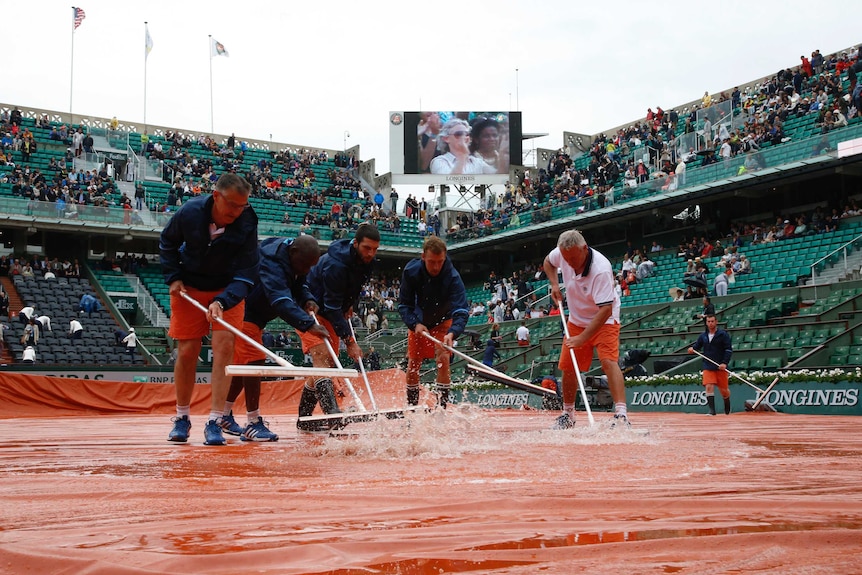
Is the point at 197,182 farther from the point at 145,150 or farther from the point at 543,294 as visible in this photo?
the point at 543,294

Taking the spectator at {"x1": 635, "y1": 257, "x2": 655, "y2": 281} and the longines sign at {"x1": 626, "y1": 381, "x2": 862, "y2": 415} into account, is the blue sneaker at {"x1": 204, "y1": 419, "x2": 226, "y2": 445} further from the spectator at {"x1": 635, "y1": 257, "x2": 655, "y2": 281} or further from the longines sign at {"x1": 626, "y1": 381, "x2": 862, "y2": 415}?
the spectator at {"x1": 635, "y1": 257, "x2": 655, "y2": 281}

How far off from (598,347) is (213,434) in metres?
3.54

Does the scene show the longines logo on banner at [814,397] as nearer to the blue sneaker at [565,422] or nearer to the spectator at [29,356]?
the blue sneaker at [565,422]

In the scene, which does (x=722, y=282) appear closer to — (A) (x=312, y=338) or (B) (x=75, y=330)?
(A) (x=312, y=338)

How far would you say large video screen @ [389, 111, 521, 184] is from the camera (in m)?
41.1

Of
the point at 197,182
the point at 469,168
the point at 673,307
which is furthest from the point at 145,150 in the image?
the point at 673,307

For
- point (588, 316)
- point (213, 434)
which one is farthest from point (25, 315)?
point (588, 316)

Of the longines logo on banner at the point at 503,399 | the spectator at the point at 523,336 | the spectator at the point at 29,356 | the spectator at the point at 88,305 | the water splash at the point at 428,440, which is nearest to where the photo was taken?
the water splash at the point at 428,440

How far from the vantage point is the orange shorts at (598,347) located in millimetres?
7566

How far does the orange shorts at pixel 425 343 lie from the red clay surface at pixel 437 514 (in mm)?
3936

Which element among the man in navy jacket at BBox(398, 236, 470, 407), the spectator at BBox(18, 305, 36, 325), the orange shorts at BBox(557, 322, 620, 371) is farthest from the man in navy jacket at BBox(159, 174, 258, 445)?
the spectator at BBox(18, 305, 36, 325)

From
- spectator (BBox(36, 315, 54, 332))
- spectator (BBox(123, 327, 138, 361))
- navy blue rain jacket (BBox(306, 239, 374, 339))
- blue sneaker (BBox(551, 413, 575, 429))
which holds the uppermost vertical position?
navy blue rain jacket (BBox(306, 239, 374, 339))

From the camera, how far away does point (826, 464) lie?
162 inches

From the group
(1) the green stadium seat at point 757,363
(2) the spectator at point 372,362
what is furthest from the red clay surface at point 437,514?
(2) the spectator at point 372,362
